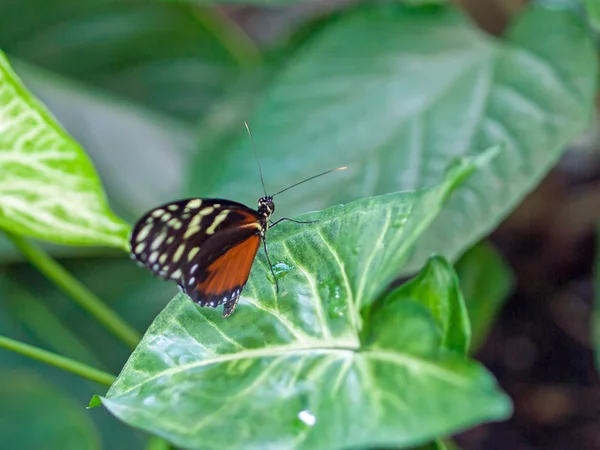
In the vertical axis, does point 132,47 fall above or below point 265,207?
above

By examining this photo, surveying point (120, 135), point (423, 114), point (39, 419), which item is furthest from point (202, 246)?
point (120, 135)

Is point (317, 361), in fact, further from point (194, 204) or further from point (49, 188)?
point (49, 188)

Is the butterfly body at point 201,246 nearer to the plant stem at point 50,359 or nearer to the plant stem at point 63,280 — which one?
the plant stem at point 50,359

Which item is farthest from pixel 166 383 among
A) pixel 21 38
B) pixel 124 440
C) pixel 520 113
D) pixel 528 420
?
pixel 21 38

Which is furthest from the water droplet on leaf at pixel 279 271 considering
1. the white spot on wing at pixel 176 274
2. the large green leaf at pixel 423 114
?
the large green leaf at pixel 423 114

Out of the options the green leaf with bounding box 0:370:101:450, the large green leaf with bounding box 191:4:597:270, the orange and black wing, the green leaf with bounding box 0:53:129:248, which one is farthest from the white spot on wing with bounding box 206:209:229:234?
the green leaf with bounding box 0:370:101:450

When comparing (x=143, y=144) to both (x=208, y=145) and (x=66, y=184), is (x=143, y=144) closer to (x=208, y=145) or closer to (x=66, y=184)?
(x=208, y=145)
